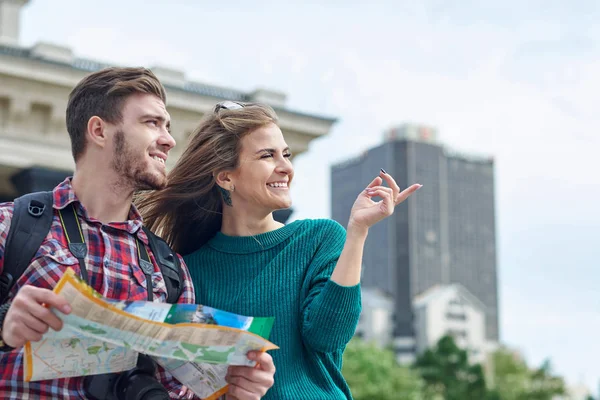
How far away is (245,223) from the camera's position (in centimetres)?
405

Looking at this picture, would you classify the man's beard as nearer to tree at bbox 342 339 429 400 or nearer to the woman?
the woman

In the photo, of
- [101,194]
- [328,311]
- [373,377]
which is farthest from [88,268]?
[373,377]

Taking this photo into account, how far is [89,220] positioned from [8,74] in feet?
36.4

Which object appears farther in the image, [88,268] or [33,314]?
[88,268]

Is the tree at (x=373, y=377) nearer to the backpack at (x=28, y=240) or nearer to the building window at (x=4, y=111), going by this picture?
the building window at (x=4, y=111)

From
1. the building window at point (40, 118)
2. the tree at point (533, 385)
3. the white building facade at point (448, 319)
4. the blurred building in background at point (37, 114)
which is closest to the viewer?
the blurred building in background at point (37, 114)

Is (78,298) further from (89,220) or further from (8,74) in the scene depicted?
(8,74)

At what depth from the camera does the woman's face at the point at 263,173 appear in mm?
3928

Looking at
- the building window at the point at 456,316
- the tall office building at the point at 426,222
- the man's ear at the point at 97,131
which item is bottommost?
the building window at the point at 456,316

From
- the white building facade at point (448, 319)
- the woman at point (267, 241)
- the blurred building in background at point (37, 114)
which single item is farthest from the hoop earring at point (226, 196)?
the white building facade at point (448, 319)

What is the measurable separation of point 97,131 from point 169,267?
1.80 ft

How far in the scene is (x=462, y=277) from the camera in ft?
420

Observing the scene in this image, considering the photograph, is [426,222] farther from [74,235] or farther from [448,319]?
[74,235]

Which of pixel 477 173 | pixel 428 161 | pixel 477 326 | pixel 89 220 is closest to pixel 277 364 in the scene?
pixel 89 220
